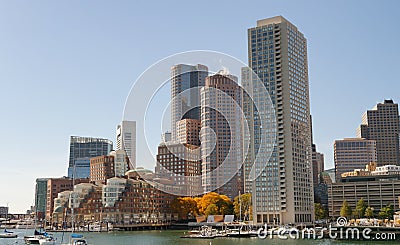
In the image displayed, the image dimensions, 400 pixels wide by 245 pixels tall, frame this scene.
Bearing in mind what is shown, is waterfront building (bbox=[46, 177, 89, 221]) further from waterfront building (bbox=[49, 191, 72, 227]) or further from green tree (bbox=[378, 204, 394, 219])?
green tree (bbox=[378, 204, 394, 219])

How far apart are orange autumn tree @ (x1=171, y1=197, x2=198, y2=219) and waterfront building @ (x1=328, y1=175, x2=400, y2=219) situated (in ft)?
136

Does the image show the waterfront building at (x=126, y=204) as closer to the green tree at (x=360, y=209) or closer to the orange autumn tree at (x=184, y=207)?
the orange autumn tree at (x=184, y=207)

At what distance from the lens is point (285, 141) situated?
5374 inches

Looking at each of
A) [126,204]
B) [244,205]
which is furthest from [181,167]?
[244,205]

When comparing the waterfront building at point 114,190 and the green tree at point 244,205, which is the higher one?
the waterfront building at point 114,190

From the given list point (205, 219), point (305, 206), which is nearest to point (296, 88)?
point (305, 206)

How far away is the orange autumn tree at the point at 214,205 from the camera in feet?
493

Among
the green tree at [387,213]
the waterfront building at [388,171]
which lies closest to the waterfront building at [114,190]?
the green tree at [387,213]

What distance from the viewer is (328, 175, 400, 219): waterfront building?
15612 centimetres

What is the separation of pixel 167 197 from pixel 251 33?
188ft

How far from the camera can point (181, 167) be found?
611 ft

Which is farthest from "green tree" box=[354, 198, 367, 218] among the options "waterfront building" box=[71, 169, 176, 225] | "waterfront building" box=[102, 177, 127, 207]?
"waterfront building" box=[102, 177, 127, 207]

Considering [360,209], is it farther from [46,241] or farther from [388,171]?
[46,241]

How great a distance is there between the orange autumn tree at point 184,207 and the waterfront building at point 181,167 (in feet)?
44.5
